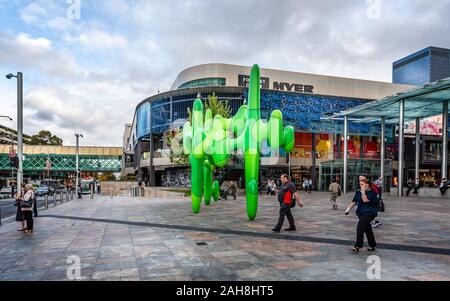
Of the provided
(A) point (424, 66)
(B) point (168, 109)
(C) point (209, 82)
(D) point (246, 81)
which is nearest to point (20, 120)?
(B) point (168, 109)

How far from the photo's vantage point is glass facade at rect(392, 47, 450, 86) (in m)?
124

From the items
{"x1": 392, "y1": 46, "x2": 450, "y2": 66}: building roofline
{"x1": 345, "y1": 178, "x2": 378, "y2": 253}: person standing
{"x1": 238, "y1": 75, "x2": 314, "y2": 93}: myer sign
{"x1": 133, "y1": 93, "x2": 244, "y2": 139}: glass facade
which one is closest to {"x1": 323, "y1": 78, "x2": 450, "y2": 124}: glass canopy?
{"x1": 133, "y1": 93, "x2": 244, "y2": 139}: glass facade

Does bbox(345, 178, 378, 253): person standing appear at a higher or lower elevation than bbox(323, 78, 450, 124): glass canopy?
lower

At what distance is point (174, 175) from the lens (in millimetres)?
52750

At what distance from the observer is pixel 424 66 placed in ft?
422

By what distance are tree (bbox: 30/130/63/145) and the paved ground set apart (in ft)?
330

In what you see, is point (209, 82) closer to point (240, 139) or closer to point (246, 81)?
point (246, 81)

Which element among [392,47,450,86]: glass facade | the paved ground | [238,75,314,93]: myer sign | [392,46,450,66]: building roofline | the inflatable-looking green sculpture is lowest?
the paved ground

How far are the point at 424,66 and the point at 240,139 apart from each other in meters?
143

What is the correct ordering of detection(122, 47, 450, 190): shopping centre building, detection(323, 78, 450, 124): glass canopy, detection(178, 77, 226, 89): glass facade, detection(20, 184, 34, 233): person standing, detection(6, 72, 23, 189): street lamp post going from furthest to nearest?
detection(178, 77, 226, 89): glass facade, detection(122, 47, 450, 190): shopping centre building, detection(323, 78, 450, 124): glass canopy, detection(6, 72, 23, 189): street lamp post, detection(20, 184, 34, 233): person standing

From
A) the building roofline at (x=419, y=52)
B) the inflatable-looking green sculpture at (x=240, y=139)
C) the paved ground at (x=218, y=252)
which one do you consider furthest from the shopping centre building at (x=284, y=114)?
the building roofline at (x=419, y=52)

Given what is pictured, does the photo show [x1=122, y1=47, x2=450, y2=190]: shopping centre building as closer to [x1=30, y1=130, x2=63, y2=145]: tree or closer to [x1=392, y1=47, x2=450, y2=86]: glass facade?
[x1=30, y1=130, x2=63, y2=145]: tree


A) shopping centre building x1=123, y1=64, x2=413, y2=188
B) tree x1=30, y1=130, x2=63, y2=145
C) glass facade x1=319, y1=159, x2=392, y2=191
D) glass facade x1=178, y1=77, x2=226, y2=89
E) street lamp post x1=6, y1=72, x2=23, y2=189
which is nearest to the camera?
street lamp post x1=6, y1=72, x2=23, y2=189

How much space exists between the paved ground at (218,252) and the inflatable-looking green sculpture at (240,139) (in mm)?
2368
